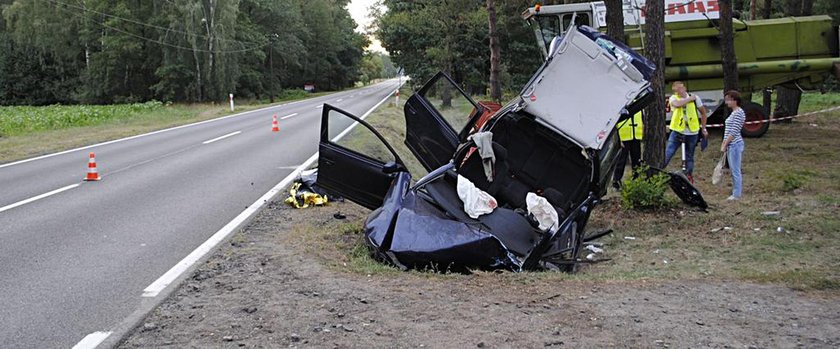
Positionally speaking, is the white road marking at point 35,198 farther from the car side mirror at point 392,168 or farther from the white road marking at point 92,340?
the white road marking at point 92,340

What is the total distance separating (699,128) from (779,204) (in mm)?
2510

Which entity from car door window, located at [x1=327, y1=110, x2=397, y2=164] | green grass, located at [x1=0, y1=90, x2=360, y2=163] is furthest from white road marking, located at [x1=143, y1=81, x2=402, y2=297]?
green grass, located at [x1=0, y1=90, x2=360, y2=163]

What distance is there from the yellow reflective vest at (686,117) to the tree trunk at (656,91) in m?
0.84

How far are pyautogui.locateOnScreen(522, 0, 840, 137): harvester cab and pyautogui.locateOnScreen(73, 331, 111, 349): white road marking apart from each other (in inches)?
588

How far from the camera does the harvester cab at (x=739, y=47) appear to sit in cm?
1788

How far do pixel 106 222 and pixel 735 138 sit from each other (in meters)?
8.42

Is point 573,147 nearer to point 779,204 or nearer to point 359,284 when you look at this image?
point 359,284

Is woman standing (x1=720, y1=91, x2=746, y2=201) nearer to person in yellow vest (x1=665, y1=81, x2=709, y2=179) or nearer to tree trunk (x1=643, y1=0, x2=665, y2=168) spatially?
tree trunk (x1=643, y1=0, x2=665, y2=168)

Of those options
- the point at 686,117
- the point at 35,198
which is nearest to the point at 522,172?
the point at 686,117

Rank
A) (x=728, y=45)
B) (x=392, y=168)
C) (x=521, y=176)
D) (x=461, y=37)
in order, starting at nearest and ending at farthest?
(x=392, y=168), (x=521, y=176), (x=728, y=45), (x=461, y=37)

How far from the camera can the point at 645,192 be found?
8.78 m

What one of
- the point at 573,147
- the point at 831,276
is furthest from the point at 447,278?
the point at 831,276

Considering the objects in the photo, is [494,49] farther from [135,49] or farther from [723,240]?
[135,49]

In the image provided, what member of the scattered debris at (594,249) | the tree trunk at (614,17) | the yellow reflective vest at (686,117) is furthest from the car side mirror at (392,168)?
the tree trunk at (614,17)
